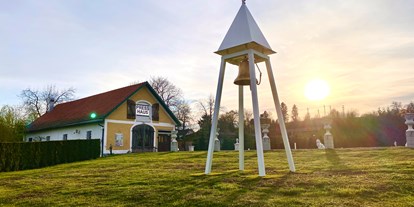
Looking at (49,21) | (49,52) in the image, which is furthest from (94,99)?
(49,21)

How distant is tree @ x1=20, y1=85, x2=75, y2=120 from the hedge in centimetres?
2883

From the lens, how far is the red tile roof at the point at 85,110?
23.8 m

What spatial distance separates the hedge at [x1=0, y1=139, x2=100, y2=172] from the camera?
568 inches

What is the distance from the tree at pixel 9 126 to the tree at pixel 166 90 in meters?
19.6

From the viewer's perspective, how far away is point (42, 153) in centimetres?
1597

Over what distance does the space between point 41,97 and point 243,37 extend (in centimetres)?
4446

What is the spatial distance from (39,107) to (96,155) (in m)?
30.4

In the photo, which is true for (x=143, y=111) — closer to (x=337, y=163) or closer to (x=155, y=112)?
(x=155, y=112)

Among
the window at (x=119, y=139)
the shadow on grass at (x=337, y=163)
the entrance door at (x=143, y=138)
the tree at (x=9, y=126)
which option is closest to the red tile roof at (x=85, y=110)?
the window at (x=119, y=139)

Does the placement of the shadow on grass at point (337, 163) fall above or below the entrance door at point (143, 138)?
below

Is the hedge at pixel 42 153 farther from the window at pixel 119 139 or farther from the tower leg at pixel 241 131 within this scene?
the tower leg at pixel 241 131

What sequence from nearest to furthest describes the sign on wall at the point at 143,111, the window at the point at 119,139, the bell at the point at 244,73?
the bell at the point at 244,73
the window at the point at 119,139
the sign on wall at the point at 143,111

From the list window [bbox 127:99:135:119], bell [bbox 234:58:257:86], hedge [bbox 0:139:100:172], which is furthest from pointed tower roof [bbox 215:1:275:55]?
window [bbox 127:99:135:119]

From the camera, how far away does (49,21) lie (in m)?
11.9
